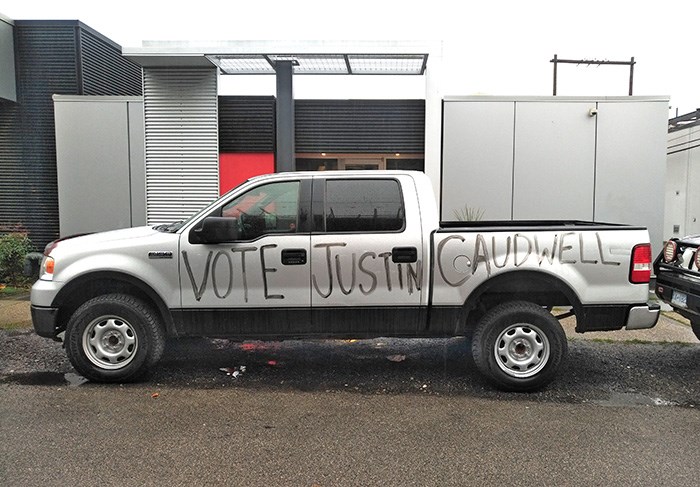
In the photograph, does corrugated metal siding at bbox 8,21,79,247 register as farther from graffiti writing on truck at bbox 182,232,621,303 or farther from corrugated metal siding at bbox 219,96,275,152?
graffiti writing on truck at bbox 182,232,621,303

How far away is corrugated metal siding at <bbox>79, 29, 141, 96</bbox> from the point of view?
467 inches

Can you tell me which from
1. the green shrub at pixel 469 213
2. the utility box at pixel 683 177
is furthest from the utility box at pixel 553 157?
the utility box at pixel 683 177

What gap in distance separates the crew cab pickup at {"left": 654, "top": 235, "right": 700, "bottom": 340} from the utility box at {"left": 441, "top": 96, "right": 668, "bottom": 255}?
4467 millimetres

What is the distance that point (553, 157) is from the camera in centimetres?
1048

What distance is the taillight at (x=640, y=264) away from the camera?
4836mm

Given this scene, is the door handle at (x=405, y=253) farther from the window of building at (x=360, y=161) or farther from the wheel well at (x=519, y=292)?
the window of building at (x=360, y=161)

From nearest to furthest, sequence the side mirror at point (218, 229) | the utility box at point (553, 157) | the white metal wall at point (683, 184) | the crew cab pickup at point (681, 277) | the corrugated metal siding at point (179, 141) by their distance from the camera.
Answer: the side mirror at point (218, 229) < the crew cab pickup at point (681, 277) < the utility box at point (553, 157) < the corrugated metal siding at point (179, 141) < the white metal wall at point (683, 184)

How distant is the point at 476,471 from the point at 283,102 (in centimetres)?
856

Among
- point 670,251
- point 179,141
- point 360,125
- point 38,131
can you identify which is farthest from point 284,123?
point 670,251

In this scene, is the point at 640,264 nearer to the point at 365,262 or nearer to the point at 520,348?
the point at 520,348

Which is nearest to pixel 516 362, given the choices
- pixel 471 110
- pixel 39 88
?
pixel 471 110

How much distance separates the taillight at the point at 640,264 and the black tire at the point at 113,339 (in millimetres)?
4255

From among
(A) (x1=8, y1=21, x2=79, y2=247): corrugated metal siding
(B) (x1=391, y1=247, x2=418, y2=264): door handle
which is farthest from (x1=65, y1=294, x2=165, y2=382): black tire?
(A) (x1=8, y1=21, x2=79, y2=247): corrugated metal siding

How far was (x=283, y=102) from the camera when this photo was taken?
1064 centimetres
